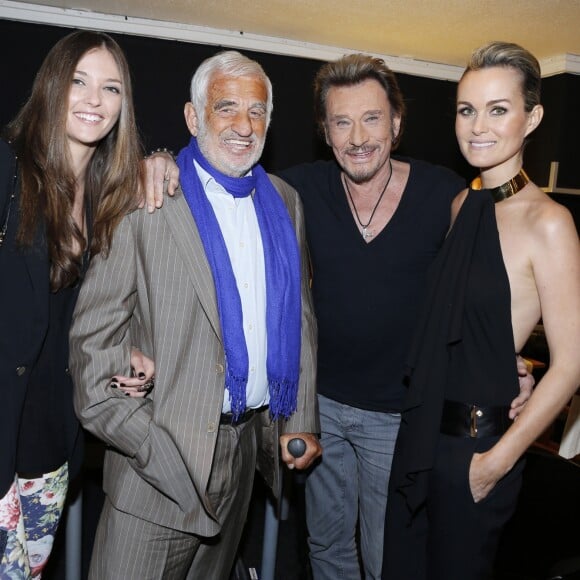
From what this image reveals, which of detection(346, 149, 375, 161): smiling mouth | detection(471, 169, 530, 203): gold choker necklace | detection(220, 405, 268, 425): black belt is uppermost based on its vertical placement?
detection(346, 149, 375, 161): smiling mouth

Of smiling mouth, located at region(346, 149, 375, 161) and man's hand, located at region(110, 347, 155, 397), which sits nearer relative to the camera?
man's hand, located at region(110, 347, 155, 397)

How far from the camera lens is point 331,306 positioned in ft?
8.37

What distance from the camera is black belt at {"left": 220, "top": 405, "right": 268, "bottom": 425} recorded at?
2.11 meters

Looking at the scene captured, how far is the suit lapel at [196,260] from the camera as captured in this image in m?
1.93

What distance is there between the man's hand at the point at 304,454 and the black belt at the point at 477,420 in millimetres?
558

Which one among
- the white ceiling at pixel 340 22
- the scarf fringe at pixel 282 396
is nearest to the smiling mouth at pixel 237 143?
the scarf fringe at pixel 282 396

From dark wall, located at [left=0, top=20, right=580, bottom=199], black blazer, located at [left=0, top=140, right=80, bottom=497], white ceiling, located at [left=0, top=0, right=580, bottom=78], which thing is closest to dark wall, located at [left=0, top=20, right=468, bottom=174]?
dark wall, located at [left=0, top=20, right=580, bottom=199]

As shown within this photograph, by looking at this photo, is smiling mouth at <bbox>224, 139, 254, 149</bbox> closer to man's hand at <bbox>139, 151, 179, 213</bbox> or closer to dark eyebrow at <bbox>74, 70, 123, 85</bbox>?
man's hand at <bbox>139, 151, 179, 213</bbox>

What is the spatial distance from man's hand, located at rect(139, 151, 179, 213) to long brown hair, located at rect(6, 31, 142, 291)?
1.8 inches

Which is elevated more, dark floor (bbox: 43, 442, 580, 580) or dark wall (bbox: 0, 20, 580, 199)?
dark wall (bbox: 0, 20, 580, 199)

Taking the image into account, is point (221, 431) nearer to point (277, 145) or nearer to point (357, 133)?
point (357, 133)

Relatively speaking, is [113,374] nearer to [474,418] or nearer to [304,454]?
[304,454]

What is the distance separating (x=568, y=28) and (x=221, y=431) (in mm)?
4186

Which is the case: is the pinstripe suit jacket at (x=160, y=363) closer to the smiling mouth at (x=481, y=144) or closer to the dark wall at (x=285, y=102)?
the smiling mouth at (x=481, y=144)
